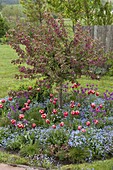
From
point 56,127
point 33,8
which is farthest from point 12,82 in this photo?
point 33,8

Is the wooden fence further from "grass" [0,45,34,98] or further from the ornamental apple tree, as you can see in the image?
the ornamental apple tree

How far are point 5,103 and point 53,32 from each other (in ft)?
4.75

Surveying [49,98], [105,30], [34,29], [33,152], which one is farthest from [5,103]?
[105,30]

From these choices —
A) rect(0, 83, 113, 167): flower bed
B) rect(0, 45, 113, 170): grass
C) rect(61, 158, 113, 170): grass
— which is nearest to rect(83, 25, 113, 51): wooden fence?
rect(0, 45, 113, 170): grass

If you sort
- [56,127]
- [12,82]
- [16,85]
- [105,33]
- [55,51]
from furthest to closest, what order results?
1. [105,33]
2. [12,82]
3. [16,85]
4. [55,51]
5. [56,127]

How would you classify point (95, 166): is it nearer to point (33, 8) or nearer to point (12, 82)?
point (12, 82)

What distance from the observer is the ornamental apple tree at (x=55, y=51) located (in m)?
4.77

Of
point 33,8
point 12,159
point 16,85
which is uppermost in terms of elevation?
point 33,8

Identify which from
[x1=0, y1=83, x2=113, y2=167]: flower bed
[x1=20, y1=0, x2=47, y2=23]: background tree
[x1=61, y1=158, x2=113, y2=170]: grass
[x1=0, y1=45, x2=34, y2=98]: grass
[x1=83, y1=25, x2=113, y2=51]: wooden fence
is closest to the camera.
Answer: [x1=61, y1=158, x2=113, y2=170]: grass

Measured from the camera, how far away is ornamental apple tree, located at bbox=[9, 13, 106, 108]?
4773 mm

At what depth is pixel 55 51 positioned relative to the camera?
4773mm

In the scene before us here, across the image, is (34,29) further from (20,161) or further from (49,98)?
(20,161)

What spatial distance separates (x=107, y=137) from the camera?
407cm

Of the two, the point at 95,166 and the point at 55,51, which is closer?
the point at 95,166
